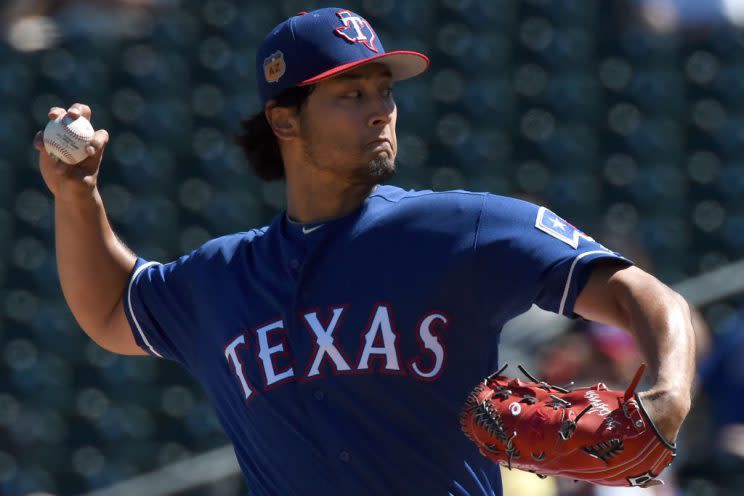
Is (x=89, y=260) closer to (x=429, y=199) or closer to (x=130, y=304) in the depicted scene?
(x=130, y=304)

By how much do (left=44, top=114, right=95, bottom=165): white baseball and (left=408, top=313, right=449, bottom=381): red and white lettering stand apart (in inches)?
35.7

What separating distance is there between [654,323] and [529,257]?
0.31 meters

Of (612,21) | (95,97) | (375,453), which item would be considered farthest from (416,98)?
(375,453)

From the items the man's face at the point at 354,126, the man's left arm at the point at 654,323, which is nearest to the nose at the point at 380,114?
A: the man's face at the point at 354,126

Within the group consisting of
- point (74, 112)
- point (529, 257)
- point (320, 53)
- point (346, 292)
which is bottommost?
point (346, 292)

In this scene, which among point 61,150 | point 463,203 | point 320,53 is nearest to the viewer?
point 463,203

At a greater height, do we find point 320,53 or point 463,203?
point 320,53

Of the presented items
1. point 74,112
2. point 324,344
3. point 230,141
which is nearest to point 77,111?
point 74,112

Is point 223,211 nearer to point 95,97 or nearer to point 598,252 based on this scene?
point 95,97

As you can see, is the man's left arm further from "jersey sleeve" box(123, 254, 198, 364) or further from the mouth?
"jersey sleeve" box(123, 254, 198, 364)

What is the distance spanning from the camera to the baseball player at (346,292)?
88.7 inches

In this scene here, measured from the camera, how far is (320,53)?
2.59 metres

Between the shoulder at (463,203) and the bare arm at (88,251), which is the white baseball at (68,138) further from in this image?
the shoulder at (463,203)

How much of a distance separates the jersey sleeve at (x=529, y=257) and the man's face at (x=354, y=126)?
12.6 inches
